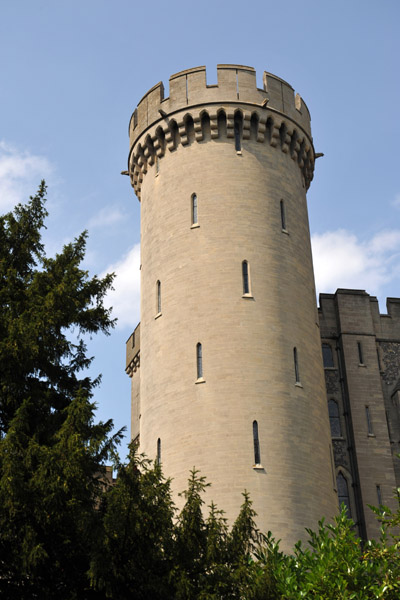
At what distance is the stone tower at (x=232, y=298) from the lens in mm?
22062

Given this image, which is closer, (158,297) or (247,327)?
(247,327)

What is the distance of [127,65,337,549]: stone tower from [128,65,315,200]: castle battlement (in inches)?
1.8

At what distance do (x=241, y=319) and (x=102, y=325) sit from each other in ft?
20.7

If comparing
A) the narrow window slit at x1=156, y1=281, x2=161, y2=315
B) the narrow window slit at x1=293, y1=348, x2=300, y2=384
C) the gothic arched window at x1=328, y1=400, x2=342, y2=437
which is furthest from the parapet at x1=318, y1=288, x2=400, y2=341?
the narrow window slit at x1=156, y1=281, x2=161, y2=315

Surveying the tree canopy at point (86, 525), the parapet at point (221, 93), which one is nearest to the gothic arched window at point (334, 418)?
the parapet at point (221, 93)

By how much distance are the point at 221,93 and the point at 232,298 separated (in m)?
7.25

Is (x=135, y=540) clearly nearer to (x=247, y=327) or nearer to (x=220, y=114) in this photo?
(x=247, y=327)

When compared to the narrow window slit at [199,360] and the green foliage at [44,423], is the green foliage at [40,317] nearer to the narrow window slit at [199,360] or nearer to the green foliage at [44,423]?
the green foliage at [44,423]

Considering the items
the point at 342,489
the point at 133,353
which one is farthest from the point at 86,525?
the point at 133,353

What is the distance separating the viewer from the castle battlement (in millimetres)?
26297

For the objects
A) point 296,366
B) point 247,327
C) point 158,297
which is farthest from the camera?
point 158,297

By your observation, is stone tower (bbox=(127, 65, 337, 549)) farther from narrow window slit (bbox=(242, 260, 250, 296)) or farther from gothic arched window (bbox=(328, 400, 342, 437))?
gothic arched window (bbox=(328, 400, 342, 437))

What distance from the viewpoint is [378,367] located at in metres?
30.1

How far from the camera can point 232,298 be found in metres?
23.9
